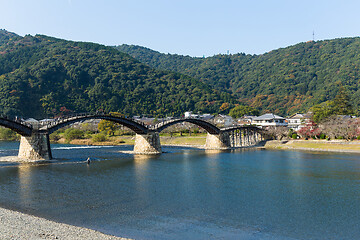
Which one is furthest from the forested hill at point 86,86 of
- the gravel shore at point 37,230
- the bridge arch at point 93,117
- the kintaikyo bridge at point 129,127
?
the gravel shore at point 37,230

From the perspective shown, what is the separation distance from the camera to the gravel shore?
47.8 feet

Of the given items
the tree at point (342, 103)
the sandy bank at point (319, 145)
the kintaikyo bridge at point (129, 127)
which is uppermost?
the tree at point (342, 103)

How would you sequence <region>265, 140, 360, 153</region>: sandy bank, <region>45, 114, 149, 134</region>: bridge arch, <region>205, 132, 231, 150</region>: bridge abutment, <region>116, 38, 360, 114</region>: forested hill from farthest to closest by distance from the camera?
<region>116, 38, 360, 114</region>: forested hill < <region>205, 132, 231, 150</region>: bridge abutment < <region>265, 140, 360, 153</region>: sandy bank < <region>45, 114, 149, 134</region>: bridge arch

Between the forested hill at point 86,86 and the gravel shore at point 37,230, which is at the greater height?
the forested hill at point 86,86

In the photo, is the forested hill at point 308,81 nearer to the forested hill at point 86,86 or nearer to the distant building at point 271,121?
the forested hill at point 86,86

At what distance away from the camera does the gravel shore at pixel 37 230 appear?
573 inches

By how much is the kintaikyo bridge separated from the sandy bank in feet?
29.8

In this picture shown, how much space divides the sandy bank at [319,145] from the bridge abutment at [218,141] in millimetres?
11167

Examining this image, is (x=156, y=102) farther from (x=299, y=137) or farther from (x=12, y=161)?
(x=12, y=161)

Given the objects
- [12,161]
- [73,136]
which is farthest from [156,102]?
[12,161]

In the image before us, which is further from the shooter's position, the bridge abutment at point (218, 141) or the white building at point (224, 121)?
the white building at point (224, 121)

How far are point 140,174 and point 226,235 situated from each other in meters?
19.6

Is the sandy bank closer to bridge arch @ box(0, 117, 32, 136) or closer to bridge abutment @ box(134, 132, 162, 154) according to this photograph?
bridge abutment @ box(134, 132, 162, 154)

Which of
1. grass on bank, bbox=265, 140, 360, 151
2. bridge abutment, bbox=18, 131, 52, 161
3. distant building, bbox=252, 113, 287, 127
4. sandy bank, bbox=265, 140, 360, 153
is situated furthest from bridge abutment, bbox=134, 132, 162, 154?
distant building, bbox=252, 113, 287, 127
